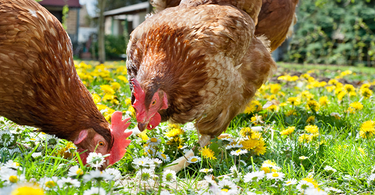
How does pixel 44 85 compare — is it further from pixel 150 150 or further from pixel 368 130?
pixel 368 130

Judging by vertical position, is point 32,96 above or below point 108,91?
above

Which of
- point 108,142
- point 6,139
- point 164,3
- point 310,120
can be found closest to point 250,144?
point 108,142

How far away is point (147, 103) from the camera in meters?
1.92

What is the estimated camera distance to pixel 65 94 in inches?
75.3

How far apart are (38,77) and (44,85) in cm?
6

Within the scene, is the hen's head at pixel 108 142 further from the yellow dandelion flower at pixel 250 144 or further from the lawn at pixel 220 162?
the yellow dandelion flower at pixel 250 144

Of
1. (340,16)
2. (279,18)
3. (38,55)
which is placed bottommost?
(38,55)

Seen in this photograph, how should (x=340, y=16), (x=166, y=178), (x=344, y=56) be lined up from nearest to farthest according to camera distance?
(x=166, y=178)
(x=344, y=56)
(x=340, y=16)

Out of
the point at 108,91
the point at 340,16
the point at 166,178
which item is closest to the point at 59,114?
the point at 166,178

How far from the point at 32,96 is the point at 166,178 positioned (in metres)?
0.97

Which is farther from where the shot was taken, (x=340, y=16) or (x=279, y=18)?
(x=340, y=16)

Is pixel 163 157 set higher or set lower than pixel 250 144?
lower

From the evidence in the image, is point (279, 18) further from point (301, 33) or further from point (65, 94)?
point (301, 33)

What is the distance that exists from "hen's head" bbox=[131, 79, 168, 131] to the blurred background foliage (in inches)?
488
